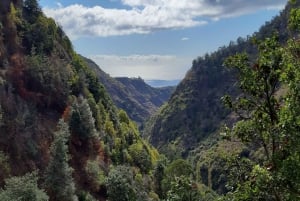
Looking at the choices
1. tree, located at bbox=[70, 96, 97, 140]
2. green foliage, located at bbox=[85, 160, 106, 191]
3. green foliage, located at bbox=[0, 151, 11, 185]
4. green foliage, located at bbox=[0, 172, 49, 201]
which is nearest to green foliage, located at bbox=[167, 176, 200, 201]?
green foliage, located at bbox=[0, 172, 49, 201]

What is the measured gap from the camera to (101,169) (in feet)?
270

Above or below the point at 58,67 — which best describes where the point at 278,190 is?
below

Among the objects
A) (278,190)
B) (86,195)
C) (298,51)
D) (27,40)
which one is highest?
(27,40)

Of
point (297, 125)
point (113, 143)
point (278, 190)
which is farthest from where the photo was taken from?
point (113, 143)

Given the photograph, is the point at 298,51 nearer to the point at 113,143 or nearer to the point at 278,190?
the point at 278,190

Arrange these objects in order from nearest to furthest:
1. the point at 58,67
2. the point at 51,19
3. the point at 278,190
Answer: the point at 278,190 < the point at 58,67 < the point at 51,19

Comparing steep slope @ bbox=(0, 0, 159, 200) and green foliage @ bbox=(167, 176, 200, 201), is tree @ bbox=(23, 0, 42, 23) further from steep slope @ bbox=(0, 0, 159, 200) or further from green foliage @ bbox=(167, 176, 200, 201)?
green foliage @ bbox=(167, 176, 200, 201)

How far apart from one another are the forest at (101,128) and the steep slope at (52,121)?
19 centimetres

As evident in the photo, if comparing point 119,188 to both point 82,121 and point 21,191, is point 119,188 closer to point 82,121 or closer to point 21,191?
point 82,121

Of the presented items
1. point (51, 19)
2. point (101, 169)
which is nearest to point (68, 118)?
point (101, 169)

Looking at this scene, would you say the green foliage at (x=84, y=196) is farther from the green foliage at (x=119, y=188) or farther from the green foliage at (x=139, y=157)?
the green foliage at (x=139, y=157)

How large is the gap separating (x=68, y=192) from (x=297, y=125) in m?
50.4

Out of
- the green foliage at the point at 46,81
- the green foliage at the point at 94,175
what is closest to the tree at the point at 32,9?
the green foliage at the point at 46,81

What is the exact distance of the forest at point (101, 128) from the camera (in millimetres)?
16016
